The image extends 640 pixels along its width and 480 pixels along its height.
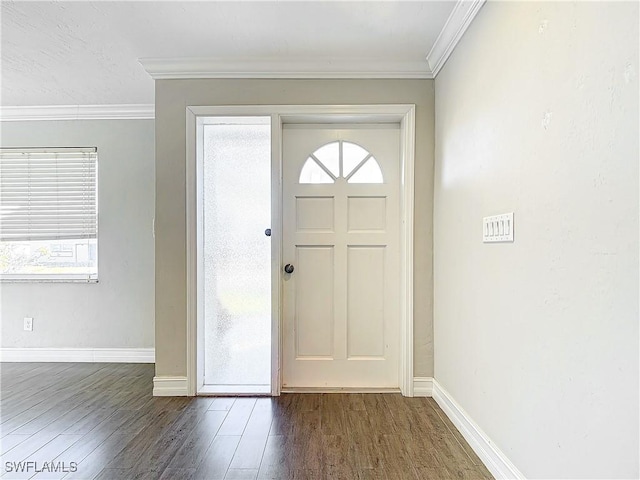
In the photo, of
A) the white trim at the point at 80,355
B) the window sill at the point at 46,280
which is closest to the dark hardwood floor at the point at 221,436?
the white trim at the point at 80,355

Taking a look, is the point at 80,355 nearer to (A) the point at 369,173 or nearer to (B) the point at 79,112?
(B) the point at 79,112

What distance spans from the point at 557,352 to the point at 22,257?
4.26 m

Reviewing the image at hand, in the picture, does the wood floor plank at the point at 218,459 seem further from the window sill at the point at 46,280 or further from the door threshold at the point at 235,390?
the window sill at the point at 46,280

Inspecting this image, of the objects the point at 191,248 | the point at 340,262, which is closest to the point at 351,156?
the point at 340,262

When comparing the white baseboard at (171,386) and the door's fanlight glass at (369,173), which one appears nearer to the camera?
the white baseboard at (171,386)

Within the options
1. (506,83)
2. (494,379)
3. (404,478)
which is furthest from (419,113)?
(404,478)

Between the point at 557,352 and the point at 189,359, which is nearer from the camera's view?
the point at 557,352

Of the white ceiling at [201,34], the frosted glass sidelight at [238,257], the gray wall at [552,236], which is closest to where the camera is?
the gray wall at [552,236]

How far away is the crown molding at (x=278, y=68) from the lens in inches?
107

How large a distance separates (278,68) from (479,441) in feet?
8.26

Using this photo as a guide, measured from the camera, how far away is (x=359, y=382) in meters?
2.94

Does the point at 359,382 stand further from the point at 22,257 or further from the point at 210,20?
the point at 22,257

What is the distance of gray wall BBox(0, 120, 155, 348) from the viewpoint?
366 centimetres

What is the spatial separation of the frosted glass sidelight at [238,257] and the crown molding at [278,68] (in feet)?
1.34
